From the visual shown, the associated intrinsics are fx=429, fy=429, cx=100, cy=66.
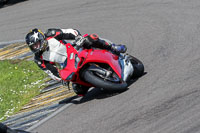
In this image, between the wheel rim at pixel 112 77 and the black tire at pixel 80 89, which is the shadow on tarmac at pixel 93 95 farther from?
the wheel rim at pixel 112 77

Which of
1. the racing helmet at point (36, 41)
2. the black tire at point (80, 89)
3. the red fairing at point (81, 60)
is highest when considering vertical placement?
the racing helmet at point (36, 41)

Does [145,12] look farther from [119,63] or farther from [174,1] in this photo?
[119,63]

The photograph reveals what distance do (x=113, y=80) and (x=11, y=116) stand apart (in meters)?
3.09

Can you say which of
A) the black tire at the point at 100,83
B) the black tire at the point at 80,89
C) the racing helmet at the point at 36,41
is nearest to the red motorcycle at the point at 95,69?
the black tire at the point at 100,83

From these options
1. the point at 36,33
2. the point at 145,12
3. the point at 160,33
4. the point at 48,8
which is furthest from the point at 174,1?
the point at 36,33

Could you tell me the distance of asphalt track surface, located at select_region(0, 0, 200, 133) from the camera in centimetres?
807

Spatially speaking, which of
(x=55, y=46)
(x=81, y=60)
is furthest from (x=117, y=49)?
(x=55, y=46)

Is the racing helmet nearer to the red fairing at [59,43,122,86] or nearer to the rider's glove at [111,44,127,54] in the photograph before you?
the red fairing at [59,43,122,86]

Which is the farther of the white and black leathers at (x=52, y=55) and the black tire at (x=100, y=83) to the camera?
the white and black leathers at (x=52, y=55)

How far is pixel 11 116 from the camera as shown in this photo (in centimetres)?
1086

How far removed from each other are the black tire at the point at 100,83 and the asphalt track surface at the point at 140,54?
0.20 m

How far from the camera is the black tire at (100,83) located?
30.1 feet

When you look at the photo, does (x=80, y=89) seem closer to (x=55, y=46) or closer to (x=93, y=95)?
(x=93, y=95)

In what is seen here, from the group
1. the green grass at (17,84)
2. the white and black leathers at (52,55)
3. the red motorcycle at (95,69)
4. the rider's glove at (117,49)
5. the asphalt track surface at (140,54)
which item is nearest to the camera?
the asphalt track surface at (140,54)
